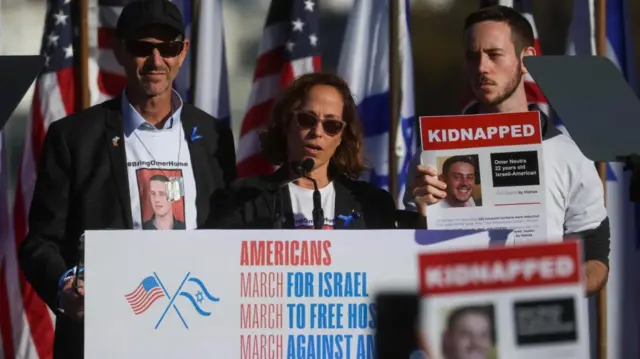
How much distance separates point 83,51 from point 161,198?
3.18 m

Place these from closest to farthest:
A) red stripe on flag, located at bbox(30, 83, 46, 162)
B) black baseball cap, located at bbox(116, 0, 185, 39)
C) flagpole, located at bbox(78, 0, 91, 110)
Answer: black baseball cap, located at bbox(116, 0, 185, 39)
red stripe on flag, located at bbox(30, 83, 46, 162)
flagpole, located at bbox(78, 0, 91, 110)

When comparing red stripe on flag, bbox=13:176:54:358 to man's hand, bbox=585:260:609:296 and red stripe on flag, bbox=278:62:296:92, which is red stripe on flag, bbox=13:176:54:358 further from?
man's hand, bbox=585:260:609:296

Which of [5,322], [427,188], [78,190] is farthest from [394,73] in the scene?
[427,188]

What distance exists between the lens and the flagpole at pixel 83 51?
6812 millimetres

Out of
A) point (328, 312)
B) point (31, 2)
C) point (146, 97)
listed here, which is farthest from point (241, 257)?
point (31, 2)

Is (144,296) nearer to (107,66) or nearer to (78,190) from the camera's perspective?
(78,190)

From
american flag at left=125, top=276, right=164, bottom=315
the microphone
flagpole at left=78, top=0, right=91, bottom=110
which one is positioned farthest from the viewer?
flagpole at left=78, top=0, right=91, bottom=110

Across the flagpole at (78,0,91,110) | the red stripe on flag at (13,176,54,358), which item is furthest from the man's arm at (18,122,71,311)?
the flagpole at (78,0,91,110)

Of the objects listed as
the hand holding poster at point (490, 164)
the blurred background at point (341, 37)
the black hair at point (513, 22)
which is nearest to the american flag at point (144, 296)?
the hand holding poster at point (490, 164)

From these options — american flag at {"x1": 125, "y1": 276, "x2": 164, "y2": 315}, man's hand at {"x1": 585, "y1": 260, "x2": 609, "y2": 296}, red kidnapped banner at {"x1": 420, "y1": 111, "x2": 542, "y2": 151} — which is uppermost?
red kidnapped banner at {"x1": 420, "y1": 111, "x2": 542, "y2": 151}

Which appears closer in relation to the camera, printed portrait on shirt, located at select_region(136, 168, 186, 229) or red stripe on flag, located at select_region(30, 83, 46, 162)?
printed portrait on shirt, located at select_region(136, 168, 186, 229)

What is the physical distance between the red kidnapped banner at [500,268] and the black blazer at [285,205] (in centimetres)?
90

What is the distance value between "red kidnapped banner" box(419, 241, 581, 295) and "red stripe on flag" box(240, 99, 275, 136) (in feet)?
13.5

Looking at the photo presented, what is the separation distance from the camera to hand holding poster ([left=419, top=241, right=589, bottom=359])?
2.80 m
